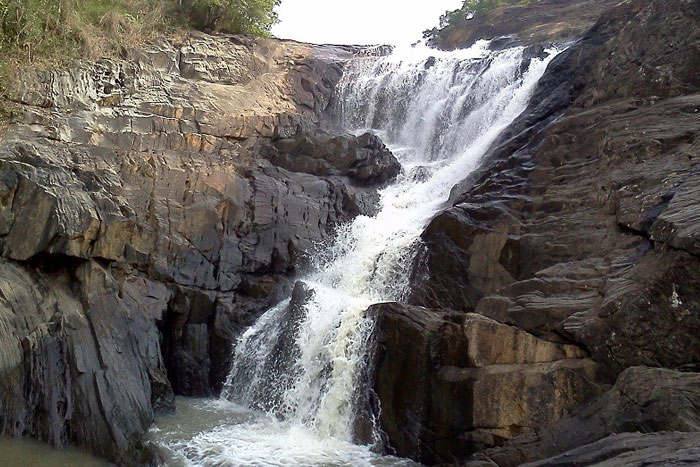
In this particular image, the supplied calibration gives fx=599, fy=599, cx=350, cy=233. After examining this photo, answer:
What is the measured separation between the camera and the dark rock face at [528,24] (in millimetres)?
23969

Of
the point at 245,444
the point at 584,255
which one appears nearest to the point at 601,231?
the point at 584,255

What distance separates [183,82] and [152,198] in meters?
5.64

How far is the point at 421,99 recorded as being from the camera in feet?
75.7

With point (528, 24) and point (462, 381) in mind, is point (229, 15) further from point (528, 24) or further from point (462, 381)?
point (462, 381)

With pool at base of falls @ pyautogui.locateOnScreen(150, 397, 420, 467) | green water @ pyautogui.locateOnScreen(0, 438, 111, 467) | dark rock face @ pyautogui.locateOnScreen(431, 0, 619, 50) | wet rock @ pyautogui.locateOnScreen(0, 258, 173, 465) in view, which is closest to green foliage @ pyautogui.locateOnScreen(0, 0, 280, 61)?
wet rock @ pyautogui.locateOnScreen(0, 258, 173, 465)

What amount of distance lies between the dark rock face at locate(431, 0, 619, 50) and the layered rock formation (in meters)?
9.22

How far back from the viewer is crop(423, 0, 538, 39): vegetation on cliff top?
107ft

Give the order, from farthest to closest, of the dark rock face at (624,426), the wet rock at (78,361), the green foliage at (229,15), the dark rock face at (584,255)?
1. the green foliage at (229,15)
2. the wet rock at (78,361)
3. the dark rock face at (584,255)
4. the dark rock face at (624,426)

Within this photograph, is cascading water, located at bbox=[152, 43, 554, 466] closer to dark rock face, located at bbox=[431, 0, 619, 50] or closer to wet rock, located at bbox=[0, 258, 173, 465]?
wet rock, located at bbox=[0, 258, 173, 465]

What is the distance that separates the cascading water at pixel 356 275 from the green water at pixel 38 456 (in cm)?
170

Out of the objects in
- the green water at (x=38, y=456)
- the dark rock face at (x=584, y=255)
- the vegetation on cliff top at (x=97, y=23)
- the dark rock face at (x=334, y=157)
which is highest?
the vegetation on cliff top at (x=97, y=23)

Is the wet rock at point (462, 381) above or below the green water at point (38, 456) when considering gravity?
above

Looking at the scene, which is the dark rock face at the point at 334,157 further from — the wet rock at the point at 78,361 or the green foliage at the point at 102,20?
the wet rock at the point at 78,361

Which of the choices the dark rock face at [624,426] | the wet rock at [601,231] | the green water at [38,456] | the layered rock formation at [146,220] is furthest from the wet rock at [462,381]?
the green water at [38,456]
